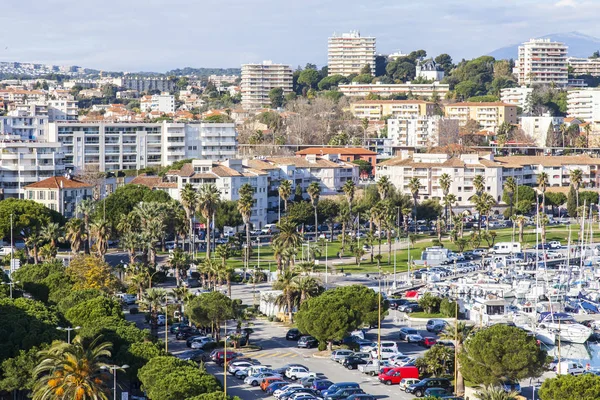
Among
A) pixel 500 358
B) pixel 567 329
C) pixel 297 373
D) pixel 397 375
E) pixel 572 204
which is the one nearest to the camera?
pixel 500 358

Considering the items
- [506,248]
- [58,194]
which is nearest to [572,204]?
[506,248]

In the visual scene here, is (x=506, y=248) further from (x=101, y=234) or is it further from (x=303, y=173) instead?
(x=101, y=234)

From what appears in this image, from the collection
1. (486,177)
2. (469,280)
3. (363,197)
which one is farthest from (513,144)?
(469,280)

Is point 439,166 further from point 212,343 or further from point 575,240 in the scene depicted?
point 212,343

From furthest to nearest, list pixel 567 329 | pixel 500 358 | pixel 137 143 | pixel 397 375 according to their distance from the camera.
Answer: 1. pixel 137 143
2. pixel 567 329
3. pixel 397 375
4. pixel 500 358

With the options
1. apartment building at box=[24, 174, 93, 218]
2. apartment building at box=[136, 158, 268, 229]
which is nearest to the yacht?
apartment building at box=[136, 158, 268, 229]

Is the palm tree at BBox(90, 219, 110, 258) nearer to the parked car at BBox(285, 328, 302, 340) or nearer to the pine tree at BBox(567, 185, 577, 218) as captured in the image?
Result: the parked car at BBox(285, 328, 302, 340)

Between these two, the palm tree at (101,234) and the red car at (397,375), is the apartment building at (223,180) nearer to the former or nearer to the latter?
the palm tree at (101,234)
